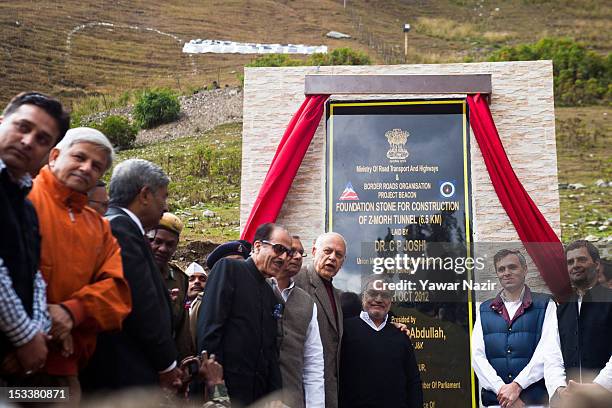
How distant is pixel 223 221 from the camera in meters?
13.4

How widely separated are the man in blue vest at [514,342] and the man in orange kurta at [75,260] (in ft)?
8.93

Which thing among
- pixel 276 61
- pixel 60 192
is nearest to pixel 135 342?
pixel 60 192

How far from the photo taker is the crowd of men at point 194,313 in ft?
8.15

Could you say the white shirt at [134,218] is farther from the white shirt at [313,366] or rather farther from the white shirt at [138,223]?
the white shirt at [313,366]

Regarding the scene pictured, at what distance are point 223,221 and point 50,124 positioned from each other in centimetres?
1081

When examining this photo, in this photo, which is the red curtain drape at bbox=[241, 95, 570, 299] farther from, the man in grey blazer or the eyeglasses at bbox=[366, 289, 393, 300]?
the eyeglasses at bbox=[366, 289, 393, 300]

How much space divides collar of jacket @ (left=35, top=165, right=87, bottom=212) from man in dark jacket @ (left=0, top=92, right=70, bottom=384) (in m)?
0.10

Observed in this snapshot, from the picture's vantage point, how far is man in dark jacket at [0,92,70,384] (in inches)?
89.4

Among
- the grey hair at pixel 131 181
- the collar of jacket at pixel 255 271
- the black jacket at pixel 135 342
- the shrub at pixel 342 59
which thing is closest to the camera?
the black jacket at pixel 135 342

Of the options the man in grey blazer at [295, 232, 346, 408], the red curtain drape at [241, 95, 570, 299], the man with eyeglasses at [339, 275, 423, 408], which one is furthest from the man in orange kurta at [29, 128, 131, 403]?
the red curtain drape at [241, 95, 570, 299]

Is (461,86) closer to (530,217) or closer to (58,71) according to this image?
(530,217)

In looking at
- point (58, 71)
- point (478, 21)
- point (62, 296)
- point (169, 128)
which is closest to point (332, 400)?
point (62, 296)

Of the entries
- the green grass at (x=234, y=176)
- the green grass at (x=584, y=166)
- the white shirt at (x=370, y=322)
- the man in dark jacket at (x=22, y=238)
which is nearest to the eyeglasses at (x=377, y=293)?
the white shirt at (x=370, y=322)

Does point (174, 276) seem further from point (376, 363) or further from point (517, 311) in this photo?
point (517, 311)
